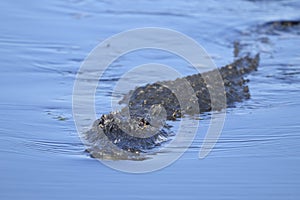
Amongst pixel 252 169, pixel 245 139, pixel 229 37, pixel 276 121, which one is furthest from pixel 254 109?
pixel 229 37

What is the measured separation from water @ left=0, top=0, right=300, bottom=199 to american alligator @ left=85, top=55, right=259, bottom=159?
18cm

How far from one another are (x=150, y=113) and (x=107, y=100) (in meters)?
1.02

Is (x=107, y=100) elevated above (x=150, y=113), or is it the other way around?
(x=150, y=113)

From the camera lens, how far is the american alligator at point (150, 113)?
18.3ft

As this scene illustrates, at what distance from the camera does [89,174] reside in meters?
5.13

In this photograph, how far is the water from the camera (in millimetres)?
4992

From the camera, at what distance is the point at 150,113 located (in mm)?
6398

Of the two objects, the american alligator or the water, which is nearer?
the water

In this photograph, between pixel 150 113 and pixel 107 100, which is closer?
pixel 150 113

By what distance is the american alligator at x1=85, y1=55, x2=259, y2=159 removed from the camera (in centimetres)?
557

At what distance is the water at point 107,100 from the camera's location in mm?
4992

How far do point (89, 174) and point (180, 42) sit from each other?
16.5 ft

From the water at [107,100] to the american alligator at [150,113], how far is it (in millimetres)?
179

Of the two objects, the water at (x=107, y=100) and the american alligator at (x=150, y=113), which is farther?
the american alligator at (x=150, y=113)
